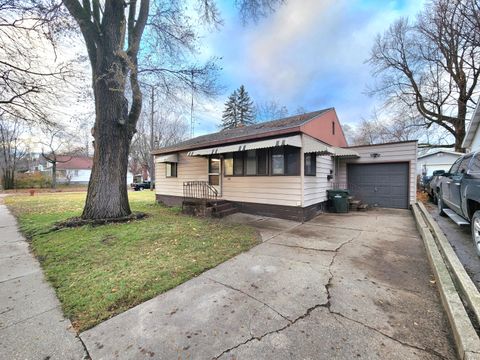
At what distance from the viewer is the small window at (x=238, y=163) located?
841 cm

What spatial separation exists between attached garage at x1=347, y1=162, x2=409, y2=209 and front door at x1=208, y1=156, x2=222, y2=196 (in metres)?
6.65

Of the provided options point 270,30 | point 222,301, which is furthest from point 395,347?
point 270,30

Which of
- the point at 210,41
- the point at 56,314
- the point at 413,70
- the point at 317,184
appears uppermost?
the point at 413,70

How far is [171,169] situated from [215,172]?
3.25 meters

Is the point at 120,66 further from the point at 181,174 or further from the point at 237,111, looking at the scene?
the point at 237,111

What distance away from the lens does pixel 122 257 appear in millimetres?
3922

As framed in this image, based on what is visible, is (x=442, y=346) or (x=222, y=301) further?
(x=222, y=301)

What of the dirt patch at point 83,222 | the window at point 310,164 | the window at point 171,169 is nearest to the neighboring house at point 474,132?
the window at point 310,164

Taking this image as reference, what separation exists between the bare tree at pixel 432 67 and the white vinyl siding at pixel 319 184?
36.3 ft

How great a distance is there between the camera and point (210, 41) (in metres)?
7.71

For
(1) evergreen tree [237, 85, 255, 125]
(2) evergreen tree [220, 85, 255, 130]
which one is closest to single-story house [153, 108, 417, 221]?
(2) evergreen tree [220, 85, 255, 130]

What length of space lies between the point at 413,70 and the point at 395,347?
2033 cm

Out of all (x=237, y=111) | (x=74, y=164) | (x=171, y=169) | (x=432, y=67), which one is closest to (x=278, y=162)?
(x=171, y=169)

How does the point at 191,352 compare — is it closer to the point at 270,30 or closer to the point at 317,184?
the point at 317,184
